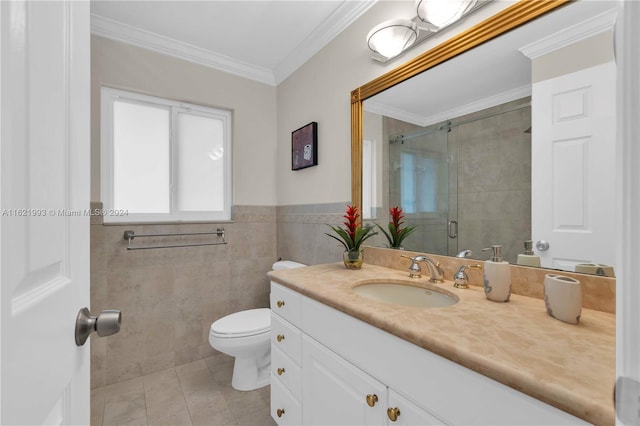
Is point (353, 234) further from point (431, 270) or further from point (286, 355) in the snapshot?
point (286, 355)

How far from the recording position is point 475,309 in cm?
88

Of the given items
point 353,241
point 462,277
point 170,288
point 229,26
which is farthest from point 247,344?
point 229,26

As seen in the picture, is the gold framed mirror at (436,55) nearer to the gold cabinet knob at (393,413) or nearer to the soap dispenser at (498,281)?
the soap dispenser at (498,281)

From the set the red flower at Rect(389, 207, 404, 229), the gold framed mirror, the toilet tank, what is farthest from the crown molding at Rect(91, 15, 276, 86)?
the red flower at Rect(389, 207, 404, 229)

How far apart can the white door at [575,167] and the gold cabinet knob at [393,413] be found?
719 mm

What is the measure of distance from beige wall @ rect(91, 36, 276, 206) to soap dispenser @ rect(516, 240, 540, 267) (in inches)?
77.1

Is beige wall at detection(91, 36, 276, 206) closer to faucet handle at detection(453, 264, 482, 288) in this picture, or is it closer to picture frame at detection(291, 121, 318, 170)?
picture frame at detection(291, 121, 318, 170)

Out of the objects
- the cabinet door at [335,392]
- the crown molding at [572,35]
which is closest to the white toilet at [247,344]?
the cabinet door at [335,392]

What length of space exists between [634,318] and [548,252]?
887 mm

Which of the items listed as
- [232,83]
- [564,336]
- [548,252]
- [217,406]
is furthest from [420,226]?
[232,83]

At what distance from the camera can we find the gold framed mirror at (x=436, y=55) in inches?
39.2

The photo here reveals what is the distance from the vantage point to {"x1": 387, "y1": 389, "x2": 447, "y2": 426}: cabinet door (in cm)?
69

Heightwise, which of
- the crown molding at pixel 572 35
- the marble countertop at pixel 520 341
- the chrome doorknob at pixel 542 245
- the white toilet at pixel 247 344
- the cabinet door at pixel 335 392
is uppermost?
the crown molding at pixel 572 35

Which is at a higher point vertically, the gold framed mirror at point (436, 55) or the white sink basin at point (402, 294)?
the gold framed mirror at point (436, 55)
